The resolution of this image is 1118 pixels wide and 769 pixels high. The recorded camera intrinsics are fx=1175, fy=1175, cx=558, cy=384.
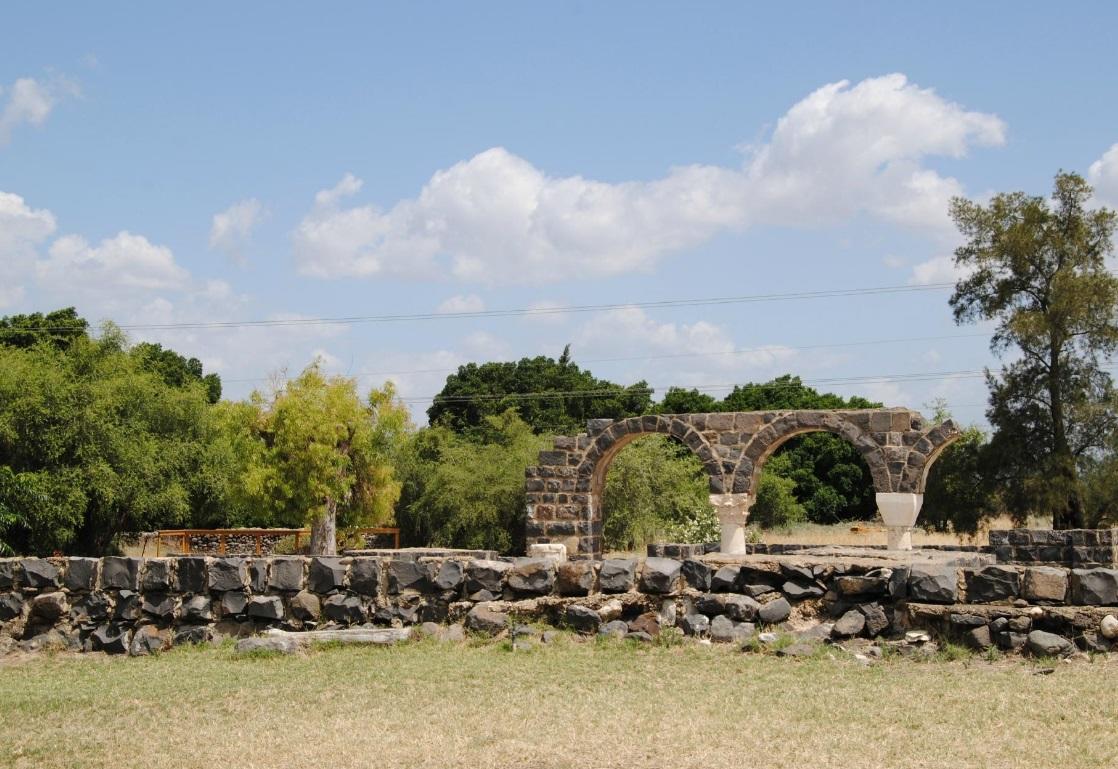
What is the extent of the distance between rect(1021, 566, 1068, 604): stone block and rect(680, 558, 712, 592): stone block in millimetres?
2308

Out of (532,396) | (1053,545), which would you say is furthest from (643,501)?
(532,396)

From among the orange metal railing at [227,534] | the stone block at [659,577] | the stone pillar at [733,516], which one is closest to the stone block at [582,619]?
the stone block at [659,577]

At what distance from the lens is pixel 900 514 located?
18953 mm

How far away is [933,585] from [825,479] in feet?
111

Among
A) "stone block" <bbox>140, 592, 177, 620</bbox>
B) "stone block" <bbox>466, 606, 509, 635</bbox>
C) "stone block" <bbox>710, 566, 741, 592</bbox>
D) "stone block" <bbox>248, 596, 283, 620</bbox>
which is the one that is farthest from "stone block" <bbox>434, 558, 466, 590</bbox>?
"stone block" <bbox>140, 592, 177, 620</bbox>

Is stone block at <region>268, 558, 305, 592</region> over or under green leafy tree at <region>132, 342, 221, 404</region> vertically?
under

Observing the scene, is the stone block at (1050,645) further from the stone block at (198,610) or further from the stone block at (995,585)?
the stone block at (198,610)

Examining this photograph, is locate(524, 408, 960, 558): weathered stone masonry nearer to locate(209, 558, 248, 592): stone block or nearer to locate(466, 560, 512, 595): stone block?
locate(466, 560, 512, 595): stone block

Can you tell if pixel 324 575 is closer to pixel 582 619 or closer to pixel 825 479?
pixel 582 619

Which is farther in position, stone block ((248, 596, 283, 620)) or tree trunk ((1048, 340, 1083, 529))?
tree trunk ((1048, 340, 1083, 529))

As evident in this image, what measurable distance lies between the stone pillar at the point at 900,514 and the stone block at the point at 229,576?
39.6 feet

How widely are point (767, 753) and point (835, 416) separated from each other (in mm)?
13926

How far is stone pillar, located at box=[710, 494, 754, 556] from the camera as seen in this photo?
19803 millimetres

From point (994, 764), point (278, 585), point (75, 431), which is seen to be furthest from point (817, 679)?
point (75, 431)
